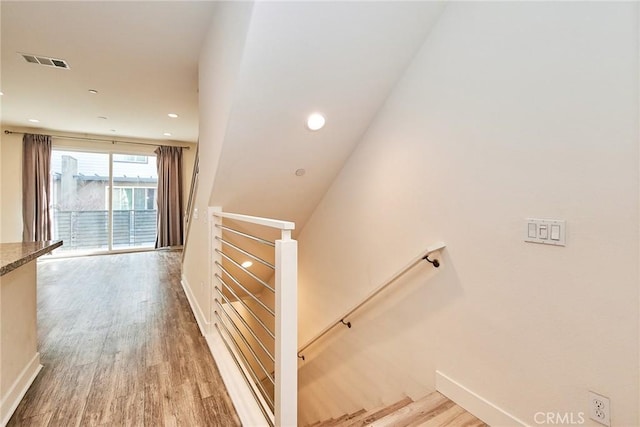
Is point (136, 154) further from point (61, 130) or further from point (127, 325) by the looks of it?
point (127, 325)

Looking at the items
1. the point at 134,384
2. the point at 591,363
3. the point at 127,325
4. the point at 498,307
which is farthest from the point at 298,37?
the point at 127,325

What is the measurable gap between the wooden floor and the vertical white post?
Result: 0.41 meters

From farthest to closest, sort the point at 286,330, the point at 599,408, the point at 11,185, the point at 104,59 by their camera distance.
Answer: the point at 11,185 < the point at 104,59 < the point at 286,330 < the point at 599,408

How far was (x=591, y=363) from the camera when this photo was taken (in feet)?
3.87

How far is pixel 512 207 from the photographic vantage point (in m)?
1.44

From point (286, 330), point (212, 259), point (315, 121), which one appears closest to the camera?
point (286, 330)

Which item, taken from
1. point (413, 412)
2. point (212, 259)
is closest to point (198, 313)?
point (212, 259)

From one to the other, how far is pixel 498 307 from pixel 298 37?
6.05ft

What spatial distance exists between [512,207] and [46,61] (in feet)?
14.6

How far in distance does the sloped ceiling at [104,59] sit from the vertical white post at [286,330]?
2181mm

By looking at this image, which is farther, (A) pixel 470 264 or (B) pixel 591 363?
(A) pixel 470 264

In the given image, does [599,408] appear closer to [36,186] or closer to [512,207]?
[512,207]

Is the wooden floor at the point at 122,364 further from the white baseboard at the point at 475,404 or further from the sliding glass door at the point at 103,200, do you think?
the sliding glass door at the point at 103,200

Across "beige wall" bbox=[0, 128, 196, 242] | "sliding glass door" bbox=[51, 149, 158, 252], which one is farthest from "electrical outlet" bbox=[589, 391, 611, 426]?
"beige wall" bbox=[0, 128, 196, 242]
